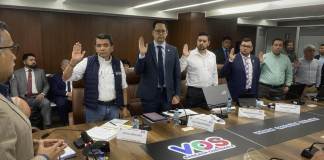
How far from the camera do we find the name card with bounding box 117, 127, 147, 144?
1671 mm

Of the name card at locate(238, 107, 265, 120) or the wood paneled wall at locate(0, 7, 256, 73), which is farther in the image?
the wood paneled wall at locate(0, 7, 256, 73)

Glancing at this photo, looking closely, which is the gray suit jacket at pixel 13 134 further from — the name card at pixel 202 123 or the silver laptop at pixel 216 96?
the silver laptop at pixel 216 96

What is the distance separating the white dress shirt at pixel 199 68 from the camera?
3043 millimetres

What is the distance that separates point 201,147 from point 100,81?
1.20 metres

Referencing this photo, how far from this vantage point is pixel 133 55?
7355mm

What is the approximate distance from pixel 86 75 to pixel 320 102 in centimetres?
271

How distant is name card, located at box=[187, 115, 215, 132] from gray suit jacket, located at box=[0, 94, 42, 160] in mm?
1258

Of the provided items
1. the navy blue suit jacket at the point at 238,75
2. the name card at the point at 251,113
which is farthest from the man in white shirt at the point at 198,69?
the name card at the point at 251,113

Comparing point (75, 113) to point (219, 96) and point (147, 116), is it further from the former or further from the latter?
point (219, 96)

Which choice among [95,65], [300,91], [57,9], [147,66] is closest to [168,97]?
[147,66]

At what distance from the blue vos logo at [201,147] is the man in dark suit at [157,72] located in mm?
888

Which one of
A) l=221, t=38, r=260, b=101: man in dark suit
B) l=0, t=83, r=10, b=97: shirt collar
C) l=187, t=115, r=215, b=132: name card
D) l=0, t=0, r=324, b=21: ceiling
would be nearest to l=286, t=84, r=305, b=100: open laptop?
l=221, t=38, r=260, b=101: man in dark suit

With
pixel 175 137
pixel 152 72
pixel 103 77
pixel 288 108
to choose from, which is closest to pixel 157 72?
pixel 152 72

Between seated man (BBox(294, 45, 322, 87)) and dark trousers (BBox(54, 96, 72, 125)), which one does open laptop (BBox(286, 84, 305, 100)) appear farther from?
dark trousers (BBox(54, 96, 72, 125))
